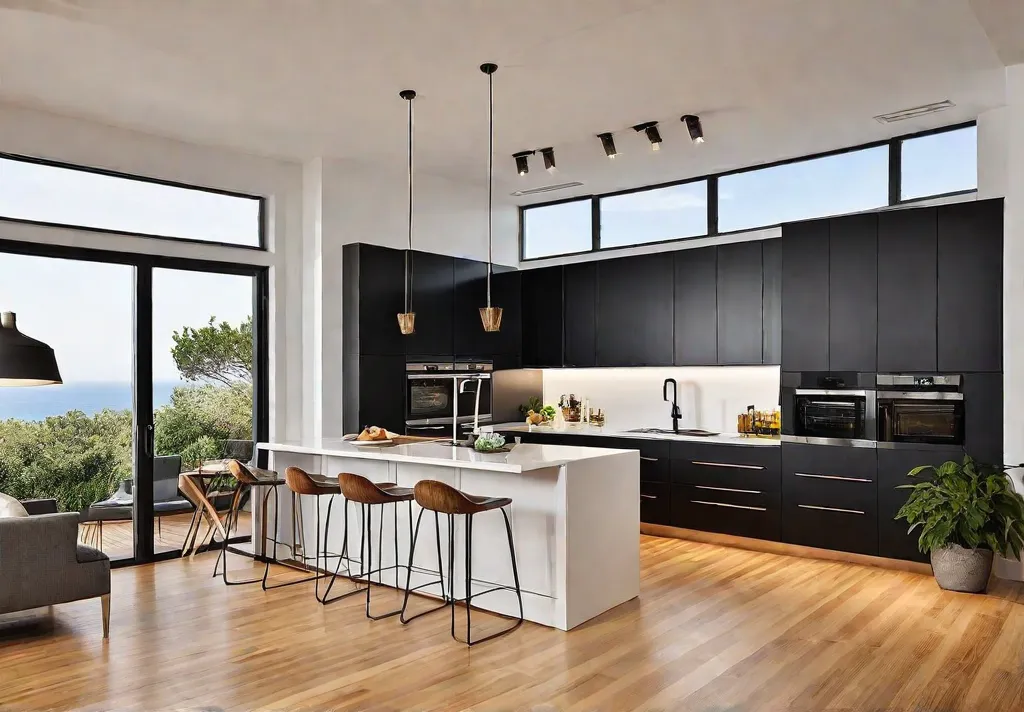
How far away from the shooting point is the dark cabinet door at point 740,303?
6.44 meters

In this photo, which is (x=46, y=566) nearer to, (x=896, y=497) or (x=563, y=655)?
(x=563, y=655)

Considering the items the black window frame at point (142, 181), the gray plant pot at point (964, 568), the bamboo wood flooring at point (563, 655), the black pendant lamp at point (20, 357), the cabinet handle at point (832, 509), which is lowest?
the bamboo wood flooring at point (563, 655)

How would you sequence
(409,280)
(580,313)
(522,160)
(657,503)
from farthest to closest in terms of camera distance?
(580,313) → (409,280) → (522,160) → (657,503)

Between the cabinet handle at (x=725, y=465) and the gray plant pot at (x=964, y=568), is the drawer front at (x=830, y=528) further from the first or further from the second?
the gray plant pot at (x=964, y=568)

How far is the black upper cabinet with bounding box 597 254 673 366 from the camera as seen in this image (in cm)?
697

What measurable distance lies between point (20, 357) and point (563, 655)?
9.94ft

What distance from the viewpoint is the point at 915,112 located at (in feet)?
18.1

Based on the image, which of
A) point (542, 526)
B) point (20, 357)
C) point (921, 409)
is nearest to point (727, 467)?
point (921, 409)

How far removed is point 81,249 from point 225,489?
2151 mm

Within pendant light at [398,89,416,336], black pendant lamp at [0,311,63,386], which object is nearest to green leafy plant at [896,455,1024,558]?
pendant light at [398,89,416,336]

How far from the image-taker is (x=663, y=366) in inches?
275

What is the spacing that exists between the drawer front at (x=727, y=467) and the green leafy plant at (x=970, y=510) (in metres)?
1.12

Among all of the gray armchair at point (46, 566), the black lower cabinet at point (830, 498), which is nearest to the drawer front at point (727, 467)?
the black lower cabinet at point (830, 498)

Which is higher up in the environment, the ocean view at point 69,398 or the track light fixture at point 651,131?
the track light fixture at point 651,131
